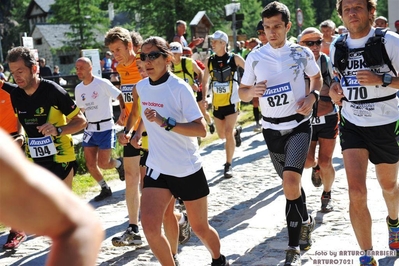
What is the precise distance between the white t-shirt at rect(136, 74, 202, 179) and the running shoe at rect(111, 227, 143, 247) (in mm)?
1542

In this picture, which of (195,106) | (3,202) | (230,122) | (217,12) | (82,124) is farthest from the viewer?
(217,12)

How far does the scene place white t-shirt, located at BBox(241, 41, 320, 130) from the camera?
17.2 ft

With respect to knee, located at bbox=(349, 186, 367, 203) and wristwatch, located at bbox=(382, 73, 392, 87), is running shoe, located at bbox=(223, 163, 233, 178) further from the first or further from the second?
wristwatch, located at bbox=(382, 73, 392, 87)

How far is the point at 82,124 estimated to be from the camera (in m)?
6.09

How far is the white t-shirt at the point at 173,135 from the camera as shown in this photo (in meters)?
4.60

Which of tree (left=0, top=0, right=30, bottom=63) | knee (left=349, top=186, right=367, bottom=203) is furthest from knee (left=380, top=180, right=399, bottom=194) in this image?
tree (left=0, top=0, right=30, bottom=63)

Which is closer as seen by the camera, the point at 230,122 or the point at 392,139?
the point at 392,139

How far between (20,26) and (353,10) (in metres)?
104

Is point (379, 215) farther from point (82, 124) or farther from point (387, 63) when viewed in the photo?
point (82, 124)

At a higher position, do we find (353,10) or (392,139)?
(353,10)

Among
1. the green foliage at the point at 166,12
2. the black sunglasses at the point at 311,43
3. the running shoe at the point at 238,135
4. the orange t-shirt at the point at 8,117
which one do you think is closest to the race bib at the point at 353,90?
the black sunglasses at the point at 311,43

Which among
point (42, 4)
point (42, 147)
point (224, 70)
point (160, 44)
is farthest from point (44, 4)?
point (160, 44)

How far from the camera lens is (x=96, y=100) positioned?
8.12 metres

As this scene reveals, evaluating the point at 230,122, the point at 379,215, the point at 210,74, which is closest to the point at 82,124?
the point at 379,215
